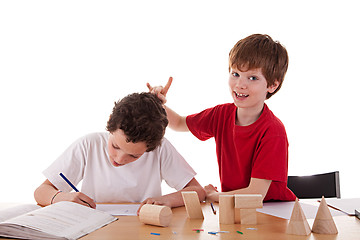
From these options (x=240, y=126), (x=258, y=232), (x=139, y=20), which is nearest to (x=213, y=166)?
(x=139, y=20)

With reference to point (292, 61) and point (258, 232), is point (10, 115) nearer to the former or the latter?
point (292, 61)

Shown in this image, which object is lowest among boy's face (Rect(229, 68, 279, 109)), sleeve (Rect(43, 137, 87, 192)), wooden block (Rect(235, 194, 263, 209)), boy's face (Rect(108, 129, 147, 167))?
wooden block (Rect(235, 194, 263, 209))

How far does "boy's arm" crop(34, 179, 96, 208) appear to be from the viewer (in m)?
1.37

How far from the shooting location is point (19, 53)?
3.01m

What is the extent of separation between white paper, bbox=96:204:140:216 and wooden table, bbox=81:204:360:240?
0.06m

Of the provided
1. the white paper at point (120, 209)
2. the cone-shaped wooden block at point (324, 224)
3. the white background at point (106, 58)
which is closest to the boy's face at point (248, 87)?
the white paper at point (120, 209)

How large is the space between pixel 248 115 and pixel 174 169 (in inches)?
14.5

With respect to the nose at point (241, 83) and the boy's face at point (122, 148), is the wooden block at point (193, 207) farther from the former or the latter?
the nose at point (241, 83)

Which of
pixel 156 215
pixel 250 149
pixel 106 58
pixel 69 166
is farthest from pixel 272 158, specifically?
pixel 106 58

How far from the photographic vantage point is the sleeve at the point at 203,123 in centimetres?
188

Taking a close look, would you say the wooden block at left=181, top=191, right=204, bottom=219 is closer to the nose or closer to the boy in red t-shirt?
the boy in red t-shirt

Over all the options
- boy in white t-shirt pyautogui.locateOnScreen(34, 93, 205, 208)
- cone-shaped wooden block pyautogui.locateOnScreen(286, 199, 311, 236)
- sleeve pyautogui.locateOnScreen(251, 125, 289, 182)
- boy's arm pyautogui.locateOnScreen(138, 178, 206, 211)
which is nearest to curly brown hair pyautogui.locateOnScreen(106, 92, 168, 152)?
boy in white t-shirt pyautogui.locateOnScreen(34, 93, 205, 208)

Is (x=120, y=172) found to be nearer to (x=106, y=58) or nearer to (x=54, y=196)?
(x=54, y=196)

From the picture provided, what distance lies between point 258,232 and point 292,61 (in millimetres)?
2218
